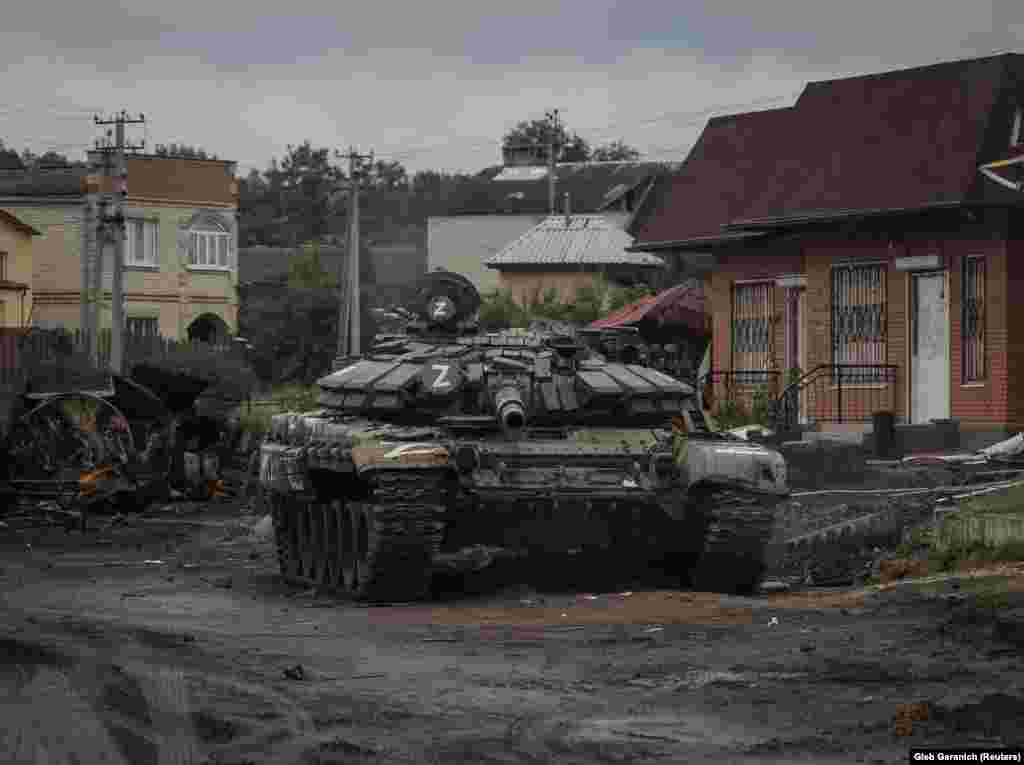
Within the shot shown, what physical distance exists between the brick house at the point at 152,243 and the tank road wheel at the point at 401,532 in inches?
1591

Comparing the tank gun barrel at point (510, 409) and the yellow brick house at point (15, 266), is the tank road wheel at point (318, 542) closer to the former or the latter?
the tank gun barrel at point (510, 409)

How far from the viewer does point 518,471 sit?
47.0 ft

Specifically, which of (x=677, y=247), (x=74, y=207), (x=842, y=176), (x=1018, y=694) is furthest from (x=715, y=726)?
(x=74, y=207)

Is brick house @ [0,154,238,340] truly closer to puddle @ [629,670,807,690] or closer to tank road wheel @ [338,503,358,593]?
tank road wheel @ [338,503,358,593]

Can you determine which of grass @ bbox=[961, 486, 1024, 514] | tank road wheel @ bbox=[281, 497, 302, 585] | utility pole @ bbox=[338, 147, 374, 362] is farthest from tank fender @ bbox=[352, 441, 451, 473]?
utility pole @ bbox=[338, 147, 374, 362]

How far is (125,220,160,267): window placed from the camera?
5869cm

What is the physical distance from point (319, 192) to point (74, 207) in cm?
4081

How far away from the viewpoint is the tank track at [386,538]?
13812 mm

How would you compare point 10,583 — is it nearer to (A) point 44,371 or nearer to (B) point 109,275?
(A) point 44,371

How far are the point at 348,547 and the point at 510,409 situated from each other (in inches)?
69.1

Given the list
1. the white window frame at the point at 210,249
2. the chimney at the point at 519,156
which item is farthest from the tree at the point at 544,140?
the white window frame at the point at 210,249

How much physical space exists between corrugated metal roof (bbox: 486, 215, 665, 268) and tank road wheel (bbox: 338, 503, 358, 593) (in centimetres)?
4685

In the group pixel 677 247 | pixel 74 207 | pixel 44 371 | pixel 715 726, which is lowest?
pixel 715 726

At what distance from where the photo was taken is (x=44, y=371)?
26.7 meters
